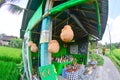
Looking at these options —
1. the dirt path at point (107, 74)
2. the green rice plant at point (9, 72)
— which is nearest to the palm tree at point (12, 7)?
the green rice plant at point (9, 72)

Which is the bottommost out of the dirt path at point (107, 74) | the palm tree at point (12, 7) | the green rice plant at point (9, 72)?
the dirt path at point (107, 74)

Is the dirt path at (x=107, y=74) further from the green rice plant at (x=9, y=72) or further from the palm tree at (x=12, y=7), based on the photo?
the palm tree at (x=12, y=7)

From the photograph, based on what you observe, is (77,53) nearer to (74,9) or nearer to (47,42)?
(74,9)

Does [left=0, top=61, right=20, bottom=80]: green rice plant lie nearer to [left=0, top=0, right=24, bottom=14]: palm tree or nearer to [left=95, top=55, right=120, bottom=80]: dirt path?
[left=0, top=0, right=24, bottom=14]: palm tree

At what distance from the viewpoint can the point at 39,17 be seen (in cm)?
572

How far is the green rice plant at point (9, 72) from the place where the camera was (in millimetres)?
9242

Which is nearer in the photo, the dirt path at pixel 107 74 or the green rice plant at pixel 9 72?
the green rice plant at pixel 9 72

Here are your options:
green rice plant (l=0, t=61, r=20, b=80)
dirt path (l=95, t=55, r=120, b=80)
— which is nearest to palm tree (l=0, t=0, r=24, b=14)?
green rice plant (l=0, t=61, r=20, b=80)

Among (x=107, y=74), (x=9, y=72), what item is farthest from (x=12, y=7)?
(x=107, y=74)

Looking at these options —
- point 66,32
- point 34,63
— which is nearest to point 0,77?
point 34,63

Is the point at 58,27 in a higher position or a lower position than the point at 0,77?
higher

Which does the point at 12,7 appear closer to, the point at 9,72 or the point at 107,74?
the point at 9,72

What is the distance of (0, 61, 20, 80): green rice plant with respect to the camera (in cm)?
924

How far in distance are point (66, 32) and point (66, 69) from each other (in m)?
3.13
